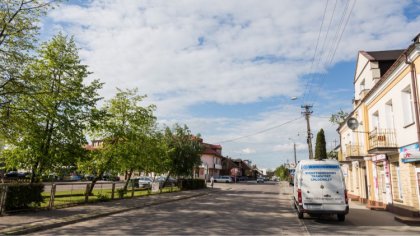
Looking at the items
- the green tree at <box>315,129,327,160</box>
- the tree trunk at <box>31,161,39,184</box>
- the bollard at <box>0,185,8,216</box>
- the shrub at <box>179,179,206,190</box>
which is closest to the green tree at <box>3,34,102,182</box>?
the tree trunk at <box>31,161,39,184</box>

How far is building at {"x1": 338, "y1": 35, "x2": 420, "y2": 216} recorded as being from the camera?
15180mm

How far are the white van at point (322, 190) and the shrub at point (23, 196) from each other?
11.8 m

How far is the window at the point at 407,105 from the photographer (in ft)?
52.6

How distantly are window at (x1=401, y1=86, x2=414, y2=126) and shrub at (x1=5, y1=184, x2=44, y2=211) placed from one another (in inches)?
686

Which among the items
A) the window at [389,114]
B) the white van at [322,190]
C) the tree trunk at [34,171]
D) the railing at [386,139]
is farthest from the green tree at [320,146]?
the tree trunk at [34,171]

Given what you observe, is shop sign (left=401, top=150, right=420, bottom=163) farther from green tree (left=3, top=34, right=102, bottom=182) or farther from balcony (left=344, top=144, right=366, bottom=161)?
green tree (left=3, top=34, right=102, bottom=182)

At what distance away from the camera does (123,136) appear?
77.0 feet

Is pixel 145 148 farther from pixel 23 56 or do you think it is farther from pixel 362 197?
pixel 362 197

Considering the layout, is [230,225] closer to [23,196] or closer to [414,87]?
[23,196]

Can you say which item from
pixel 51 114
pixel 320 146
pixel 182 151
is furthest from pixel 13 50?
pixel 320 146

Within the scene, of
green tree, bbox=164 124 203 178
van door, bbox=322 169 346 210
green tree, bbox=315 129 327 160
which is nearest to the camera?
van door, bbox=322 169 346 210

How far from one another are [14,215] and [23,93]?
506cm

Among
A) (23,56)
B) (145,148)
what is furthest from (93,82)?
(145,148)

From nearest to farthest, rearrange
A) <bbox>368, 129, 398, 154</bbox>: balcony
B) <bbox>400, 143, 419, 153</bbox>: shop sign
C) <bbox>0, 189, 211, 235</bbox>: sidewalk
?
<bbox>0, 189, 211, 235</bbox>: sidewalk, <bbox>400, 143, 419, 153</bbox>: shop sign, <bbox>368, 129, 398, 154</bbox>: balcony
